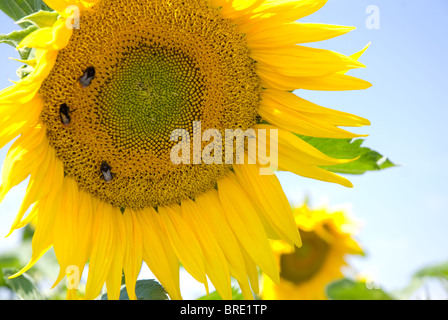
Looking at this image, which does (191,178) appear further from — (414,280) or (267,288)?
(267,288)

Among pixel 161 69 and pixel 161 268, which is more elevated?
pixel 161 69

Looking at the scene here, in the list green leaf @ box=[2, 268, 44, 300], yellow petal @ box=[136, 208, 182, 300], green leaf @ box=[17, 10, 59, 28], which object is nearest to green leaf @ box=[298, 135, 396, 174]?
yellow petal @ box=[136, 208, 182, 300]

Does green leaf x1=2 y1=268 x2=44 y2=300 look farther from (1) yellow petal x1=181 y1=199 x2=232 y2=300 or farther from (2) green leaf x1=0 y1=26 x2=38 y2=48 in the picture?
(2) green leaf x1=0 y1=26 x2=38 y2=48

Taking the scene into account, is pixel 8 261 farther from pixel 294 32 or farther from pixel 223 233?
pixel 294 32

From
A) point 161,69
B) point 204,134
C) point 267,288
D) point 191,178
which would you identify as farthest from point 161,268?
point 267,288

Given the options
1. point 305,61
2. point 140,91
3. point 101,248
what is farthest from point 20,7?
point 305,61

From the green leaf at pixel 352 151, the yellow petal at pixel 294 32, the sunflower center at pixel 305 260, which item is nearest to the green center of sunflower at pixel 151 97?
the yellow petal at pixel 294 32

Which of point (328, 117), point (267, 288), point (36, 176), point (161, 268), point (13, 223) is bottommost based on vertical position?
point (267, 288)
